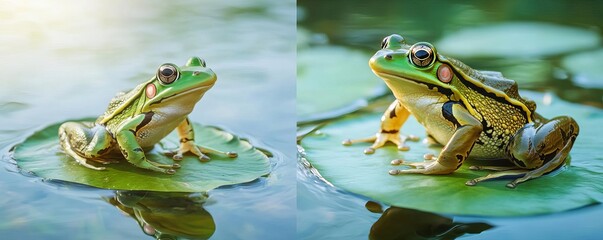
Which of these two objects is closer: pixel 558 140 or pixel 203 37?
pixel 558 140

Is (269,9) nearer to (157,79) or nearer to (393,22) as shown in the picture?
(393,22)

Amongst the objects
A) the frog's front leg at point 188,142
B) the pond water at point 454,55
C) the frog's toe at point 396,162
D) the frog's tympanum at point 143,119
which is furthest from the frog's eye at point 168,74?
the frog's toe at point 396,162

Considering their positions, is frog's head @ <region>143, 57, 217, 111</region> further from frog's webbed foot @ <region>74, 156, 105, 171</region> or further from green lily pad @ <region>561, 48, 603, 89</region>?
green lily pad @ <region>561, 48, 603, 89</region>

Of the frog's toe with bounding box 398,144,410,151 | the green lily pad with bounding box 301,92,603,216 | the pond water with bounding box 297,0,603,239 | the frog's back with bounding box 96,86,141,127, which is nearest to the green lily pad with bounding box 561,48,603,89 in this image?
the pond water with bounding box 297,0,603,239

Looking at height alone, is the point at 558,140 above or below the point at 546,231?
above

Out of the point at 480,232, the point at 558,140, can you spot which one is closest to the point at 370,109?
the point at 558,140
